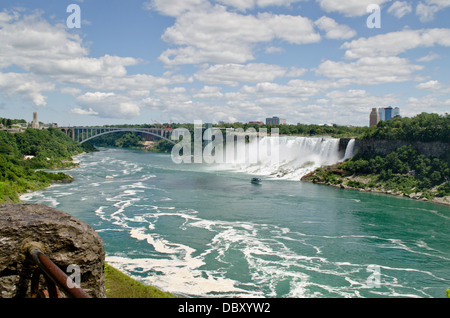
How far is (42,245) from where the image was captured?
2893 mm

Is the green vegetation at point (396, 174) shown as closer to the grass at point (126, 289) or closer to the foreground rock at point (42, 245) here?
the grass at point (126, 289)

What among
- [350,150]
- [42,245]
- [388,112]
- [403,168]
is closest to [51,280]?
[42,245]

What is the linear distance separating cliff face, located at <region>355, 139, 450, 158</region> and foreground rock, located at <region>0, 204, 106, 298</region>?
26.7 m

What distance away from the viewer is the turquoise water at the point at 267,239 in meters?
9.45

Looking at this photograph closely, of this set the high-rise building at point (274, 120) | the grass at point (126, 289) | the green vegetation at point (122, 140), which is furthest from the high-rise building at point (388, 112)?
the grass at point (126, 289)

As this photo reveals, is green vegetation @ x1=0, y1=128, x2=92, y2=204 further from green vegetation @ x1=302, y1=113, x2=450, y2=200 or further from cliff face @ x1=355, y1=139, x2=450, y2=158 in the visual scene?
cliff face @ x1=355, y1=139, x2=450, y2=158

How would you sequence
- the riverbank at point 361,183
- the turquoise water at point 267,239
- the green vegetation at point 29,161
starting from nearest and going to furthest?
the turquoise water at point 267,239
the green vegetation at point 29,161
the riverbank at point 361,183

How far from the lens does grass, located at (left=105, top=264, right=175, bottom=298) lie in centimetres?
674

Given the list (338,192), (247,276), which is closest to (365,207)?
(338,192)

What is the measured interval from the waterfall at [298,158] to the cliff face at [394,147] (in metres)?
1.19

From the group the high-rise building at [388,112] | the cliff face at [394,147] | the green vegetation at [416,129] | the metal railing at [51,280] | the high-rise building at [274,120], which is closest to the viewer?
the metal railing at [51,280]

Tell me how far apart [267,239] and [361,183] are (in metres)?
15.6

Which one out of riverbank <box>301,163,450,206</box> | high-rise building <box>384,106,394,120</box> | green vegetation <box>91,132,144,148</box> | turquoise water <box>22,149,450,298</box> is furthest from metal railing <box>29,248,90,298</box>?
green vegetation <box>91,132,144,148</box>

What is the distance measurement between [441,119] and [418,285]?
66.1ft
